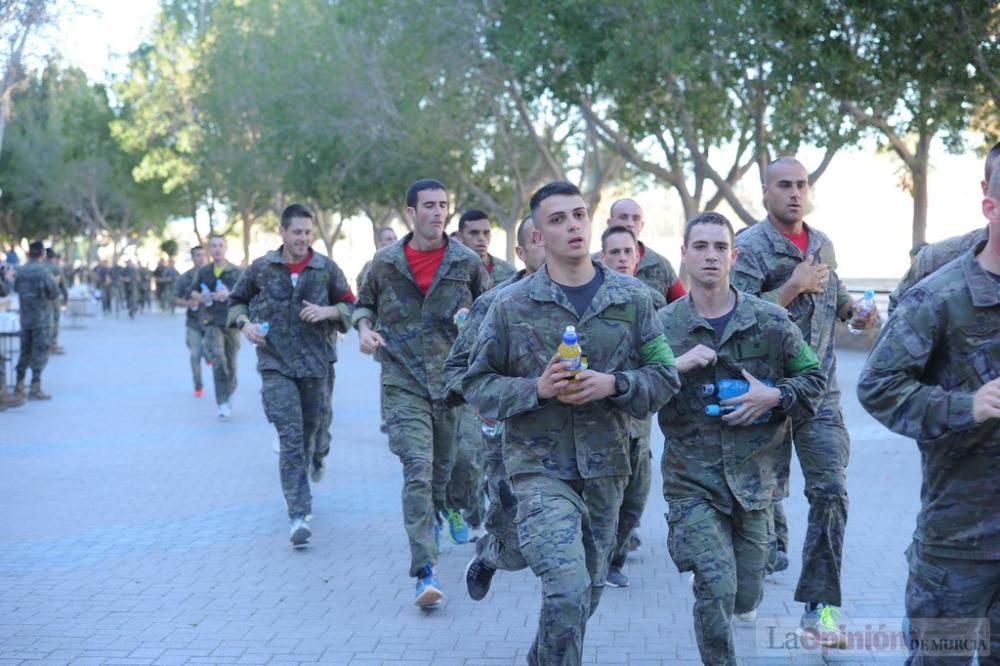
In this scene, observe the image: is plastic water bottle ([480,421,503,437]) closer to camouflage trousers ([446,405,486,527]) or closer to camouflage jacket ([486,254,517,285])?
camouflage trousers ([446,405,486,527])

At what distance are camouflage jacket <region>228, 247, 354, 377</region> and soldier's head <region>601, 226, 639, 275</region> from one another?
1.96 m

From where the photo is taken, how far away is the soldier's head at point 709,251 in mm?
5355

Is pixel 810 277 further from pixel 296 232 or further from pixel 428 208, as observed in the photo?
pixel 296 232

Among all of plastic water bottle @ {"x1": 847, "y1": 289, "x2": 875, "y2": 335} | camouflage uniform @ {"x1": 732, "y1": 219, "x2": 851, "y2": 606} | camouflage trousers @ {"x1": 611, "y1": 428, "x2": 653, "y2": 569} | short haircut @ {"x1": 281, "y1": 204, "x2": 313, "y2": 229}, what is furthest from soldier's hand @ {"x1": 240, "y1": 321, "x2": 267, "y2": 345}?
plastic water bottle @ {"x1": 847, "y1": 289, "x2": 875, "y2": 335}

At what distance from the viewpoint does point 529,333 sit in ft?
16.6

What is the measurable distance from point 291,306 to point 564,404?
4.02 m

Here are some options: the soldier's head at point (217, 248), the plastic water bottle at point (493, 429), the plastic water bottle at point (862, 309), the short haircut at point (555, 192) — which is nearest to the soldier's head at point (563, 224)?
the short haircut at point (555, 192)

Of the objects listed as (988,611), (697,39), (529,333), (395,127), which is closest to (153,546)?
(529,333)

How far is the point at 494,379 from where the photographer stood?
199 inches

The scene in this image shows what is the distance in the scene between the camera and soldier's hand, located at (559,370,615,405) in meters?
4.78

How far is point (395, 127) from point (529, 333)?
96.8 ft

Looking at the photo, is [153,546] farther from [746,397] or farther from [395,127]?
[395,127]

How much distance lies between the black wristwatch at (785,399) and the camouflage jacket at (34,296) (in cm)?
1391

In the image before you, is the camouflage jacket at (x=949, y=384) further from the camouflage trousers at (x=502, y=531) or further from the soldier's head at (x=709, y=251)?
the camouflage trousers at (x=502, y=531)
